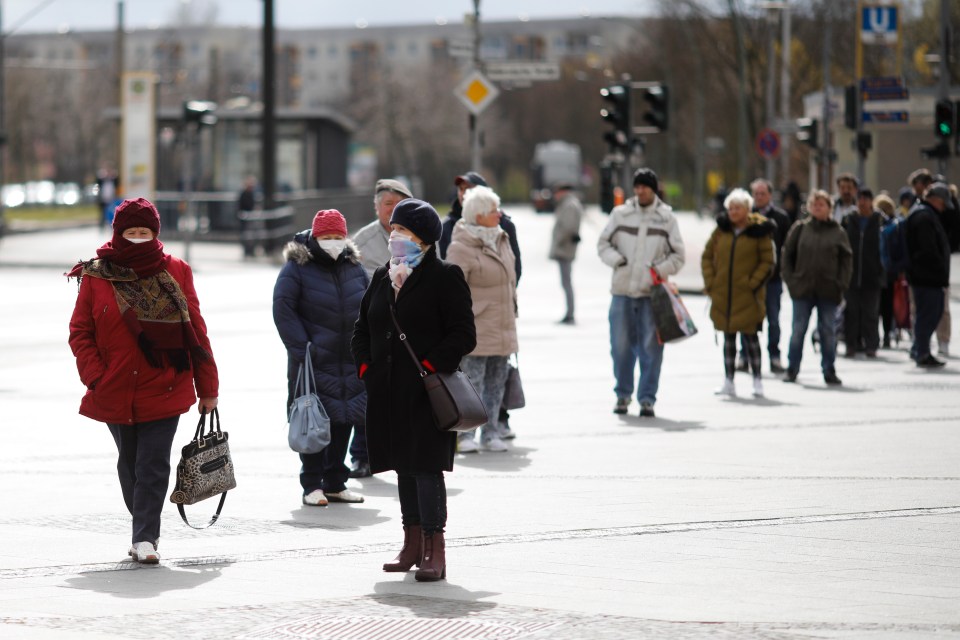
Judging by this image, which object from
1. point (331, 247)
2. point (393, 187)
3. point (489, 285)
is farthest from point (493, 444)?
point (331, 247)

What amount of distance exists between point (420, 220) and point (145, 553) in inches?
73.6

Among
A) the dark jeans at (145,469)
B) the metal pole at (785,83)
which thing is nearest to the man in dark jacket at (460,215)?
the dark jeans at (145,469)

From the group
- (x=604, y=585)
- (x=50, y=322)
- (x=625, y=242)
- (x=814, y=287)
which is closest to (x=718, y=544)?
(x=604, y=585)

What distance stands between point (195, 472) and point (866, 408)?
23.8 ft

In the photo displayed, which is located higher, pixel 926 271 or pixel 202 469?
pixel 926 271

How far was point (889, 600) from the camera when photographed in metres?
6.67

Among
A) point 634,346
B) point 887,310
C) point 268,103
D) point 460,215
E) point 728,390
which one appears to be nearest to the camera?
point 460,215

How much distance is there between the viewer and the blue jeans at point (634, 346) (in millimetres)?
13141

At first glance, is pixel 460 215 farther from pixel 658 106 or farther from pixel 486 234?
pixel 658 106

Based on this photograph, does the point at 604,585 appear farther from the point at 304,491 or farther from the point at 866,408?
the point at 866,408

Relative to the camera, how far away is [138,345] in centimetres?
763

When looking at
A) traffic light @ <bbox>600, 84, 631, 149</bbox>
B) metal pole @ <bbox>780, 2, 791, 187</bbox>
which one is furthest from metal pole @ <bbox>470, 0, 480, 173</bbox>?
metal pole @ <bbox>780, 2, 791, 187</bbox>

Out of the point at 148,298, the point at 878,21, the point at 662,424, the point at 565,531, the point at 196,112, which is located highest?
the point at 878,21

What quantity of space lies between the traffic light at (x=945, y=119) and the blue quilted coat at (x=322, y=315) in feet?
72.0
